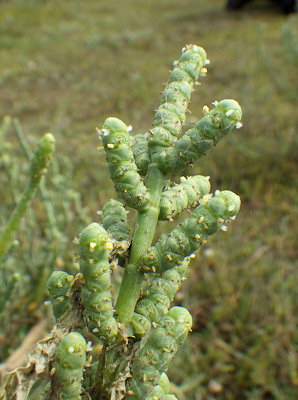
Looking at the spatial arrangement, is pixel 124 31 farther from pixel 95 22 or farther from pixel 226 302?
pixel 226 302

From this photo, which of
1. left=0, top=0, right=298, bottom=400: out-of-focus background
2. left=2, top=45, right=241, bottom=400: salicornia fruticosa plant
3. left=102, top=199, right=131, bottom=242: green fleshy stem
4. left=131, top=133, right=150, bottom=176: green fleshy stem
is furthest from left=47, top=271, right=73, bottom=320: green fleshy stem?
left=0, top=0, right=298, bottom=400: out-of-focus background

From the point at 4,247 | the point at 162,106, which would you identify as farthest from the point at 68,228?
the point at 162,106

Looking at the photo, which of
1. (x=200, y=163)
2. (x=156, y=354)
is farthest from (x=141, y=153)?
(x=200, y=163)

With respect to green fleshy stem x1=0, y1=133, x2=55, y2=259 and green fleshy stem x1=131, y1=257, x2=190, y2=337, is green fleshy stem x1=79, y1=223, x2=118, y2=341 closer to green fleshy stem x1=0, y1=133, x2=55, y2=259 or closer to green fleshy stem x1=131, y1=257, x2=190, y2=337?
green fleshy stem x1=131, y1=257, x2=190, y2=337

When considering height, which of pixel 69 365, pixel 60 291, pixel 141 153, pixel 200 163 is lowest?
pixel 69 365

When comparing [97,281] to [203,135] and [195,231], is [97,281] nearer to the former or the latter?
[195,231]

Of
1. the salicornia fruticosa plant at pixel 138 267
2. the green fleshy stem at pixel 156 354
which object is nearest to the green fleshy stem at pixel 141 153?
the salicornia fruticosa plant at pixel 138 267
